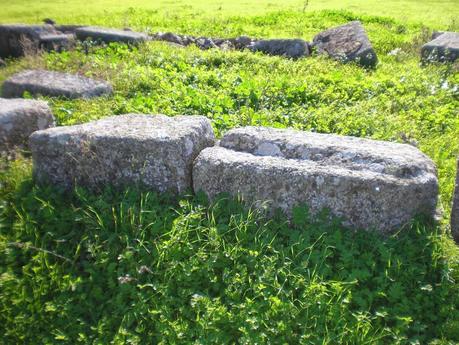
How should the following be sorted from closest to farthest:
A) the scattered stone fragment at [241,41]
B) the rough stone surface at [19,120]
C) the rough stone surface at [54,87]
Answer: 1. the rough stone surface at [19,120]
2. the rough stone surface at [54,87]
3. the scattered stone fragment at [241,41]

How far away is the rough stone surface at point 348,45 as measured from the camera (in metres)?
9.05

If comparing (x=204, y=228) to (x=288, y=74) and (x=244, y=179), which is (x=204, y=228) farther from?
(x=288, y=74)

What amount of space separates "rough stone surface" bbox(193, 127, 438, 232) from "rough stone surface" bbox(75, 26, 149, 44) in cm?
666

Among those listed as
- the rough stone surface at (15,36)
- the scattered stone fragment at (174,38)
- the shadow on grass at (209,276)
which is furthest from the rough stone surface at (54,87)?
the scattered stone fragment at (174,38)

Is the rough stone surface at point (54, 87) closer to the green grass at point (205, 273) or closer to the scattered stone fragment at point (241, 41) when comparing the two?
the green grass at point (205, 273)

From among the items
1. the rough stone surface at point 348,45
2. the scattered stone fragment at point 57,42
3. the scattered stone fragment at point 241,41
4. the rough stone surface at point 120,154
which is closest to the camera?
the rough stone surface at point 120,154

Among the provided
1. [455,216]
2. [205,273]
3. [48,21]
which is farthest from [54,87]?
[48,21]

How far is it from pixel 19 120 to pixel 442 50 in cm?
809

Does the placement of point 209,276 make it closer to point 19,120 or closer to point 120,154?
point 120,154

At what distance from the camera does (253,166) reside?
12.2 feet

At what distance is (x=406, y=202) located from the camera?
351cm

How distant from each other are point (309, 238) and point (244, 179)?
749mm

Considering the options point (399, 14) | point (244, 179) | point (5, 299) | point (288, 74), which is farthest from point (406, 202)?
point (399, 14)

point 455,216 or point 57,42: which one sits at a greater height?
point 57,42
